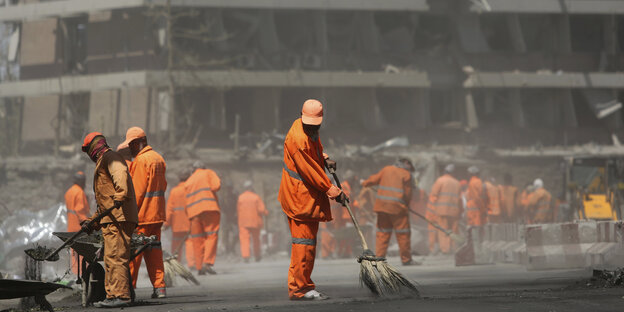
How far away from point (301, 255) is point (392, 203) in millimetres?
7605

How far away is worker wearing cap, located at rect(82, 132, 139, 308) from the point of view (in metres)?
8.80

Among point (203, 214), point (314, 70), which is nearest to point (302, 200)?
point (203, 214)

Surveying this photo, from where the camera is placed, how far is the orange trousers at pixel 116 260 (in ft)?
28.9

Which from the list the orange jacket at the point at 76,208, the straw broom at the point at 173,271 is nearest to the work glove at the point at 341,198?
the straw broom at the point at 173,271

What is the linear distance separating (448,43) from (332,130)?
615 cm

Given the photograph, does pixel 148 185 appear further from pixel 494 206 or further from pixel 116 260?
pixel 494 206

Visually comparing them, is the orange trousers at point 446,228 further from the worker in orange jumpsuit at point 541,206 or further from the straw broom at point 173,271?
the straw broom at point 173,271

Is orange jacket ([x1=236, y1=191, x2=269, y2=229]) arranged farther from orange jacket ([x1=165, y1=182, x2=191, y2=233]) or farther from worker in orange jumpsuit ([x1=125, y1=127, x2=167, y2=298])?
worker in orange jumpsuit ([x1=125, y1=127, x2=167, y2=298])

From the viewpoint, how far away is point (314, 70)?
38750 mm

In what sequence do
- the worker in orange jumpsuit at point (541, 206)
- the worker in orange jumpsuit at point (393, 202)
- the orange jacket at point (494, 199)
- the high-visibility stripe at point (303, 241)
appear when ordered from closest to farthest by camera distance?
the high-visibility stripe at point (303, 241) → the worker in orange jumpsuit at point (393, 202) → the worker in orange jumpsuit at point (541, 206) → the orange jacket at point (494, 199)

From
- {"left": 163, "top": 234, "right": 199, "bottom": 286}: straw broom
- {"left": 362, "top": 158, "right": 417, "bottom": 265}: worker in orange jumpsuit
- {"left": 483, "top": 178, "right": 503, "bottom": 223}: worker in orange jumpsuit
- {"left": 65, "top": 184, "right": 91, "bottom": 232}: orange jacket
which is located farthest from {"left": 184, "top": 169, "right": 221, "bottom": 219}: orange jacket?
{"left": 483, "top": 178, "right": 503, "bottom": 223}: worker in orange jumpsuit

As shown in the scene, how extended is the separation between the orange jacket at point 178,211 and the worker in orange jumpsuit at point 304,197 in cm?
917

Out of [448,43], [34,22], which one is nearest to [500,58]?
[448,43]

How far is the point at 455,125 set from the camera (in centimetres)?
4081
